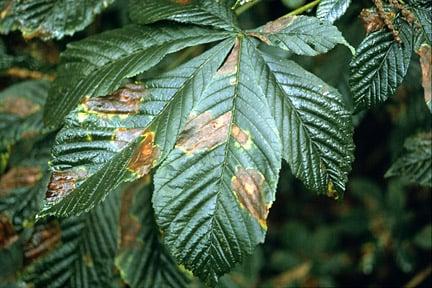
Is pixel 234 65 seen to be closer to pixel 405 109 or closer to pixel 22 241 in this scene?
pixel 22 241

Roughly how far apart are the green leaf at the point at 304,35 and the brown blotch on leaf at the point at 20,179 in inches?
24.0

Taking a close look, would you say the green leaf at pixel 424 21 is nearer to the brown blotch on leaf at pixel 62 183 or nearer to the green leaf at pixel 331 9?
the green leaf at pixel 331 9

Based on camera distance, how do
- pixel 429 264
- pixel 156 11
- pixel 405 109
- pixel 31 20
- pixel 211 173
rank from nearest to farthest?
1. pixel 211 173
2. pixel 156 11
3. pixel 31 20
4. pixel 405 109
5. pixel 429 264

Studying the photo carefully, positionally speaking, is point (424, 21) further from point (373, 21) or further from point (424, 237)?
point (424, 237)

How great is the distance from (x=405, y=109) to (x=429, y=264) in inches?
22.6

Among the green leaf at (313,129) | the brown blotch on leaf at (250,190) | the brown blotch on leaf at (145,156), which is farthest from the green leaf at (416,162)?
the brown blotch on leaf at (145,156)

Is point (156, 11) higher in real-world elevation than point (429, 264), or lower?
higher

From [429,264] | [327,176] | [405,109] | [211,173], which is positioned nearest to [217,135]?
[211,173]

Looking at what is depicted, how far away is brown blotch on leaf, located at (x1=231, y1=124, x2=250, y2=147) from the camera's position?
799 mm

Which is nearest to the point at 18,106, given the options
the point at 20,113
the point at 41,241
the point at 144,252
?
the point at 20,113

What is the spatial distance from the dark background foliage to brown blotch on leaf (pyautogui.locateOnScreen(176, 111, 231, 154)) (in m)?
0.54

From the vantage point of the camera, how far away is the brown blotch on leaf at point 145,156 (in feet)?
2.55

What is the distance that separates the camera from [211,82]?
2.74 ft

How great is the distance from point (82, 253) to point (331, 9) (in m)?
0.72
